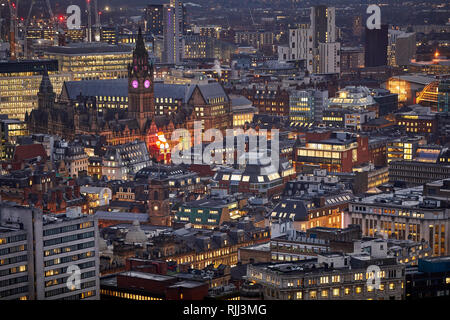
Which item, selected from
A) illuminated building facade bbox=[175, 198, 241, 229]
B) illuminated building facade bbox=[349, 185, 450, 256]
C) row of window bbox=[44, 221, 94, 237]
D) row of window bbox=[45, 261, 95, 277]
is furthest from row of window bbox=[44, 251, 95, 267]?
illuminated building facade bbox=[175, 198, 241, 229]

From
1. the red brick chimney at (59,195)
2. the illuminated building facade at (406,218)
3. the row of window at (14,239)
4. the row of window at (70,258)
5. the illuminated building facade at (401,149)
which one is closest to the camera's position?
the row of window at (14,239)

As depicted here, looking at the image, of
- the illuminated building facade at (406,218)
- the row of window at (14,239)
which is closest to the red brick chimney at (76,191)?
the illuminated building facade at (406,218)

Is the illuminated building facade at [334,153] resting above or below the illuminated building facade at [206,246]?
above

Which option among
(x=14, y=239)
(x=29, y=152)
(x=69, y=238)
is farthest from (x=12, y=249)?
(x=29, y=152)

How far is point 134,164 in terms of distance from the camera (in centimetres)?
17262

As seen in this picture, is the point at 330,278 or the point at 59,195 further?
the point at 59,195

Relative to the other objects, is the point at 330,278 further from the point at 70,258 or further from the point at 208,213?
the point at 208,213

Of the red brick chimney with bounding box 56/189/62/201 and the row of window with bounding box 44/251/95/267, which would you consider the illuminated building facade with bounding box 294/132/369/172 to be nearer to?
the red brick chimney with bounding box 56/189/62/201

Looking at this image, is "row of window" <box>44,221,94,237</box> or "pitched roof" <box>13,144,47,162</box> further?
"pitched roof" <box>13,144,47,162</box>

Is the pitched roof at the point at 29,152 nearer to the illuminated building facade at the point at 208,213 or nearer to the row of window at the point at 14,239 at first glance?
the illuminated building facade at the point at 208,213

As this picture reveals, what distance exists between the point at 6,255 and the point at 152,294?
11.0 metres

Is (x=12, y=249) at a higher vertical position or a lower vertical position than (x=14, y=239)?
lower

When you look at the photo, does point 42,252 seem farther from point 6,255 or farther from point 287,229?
point 287,229
